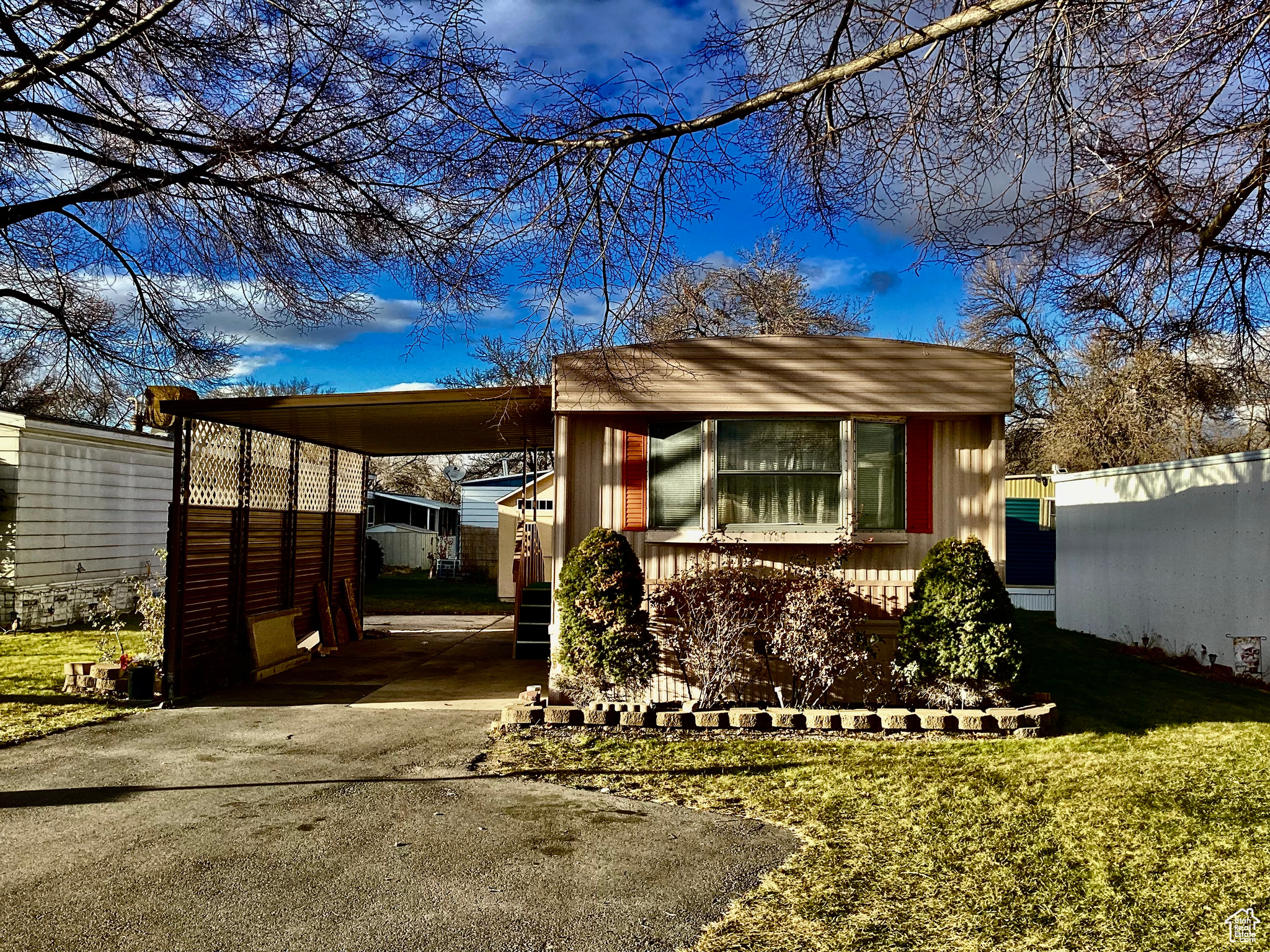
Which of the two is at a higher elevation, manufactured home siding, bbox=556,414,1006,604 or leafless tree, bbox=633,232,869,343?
leafless tree, bbox=633,232,869,343

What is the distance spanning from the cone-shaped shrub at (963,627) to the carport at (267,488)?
3.46 meters

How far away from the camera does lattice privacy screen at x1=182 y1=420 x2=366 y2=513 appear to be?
810 centimetres

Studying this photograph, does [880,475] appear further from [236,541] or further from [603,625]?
[236,541]

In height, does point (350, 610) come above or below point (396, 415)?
below

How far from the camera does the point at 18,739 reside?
245 inches

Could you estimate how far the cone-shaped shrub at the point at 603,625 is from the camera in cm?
667

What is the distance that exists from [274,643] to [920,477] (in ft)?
21.9

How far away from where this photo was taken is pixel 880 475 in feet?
24.0

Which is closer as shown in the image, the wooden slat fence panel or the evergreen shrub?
the evergreen shrub

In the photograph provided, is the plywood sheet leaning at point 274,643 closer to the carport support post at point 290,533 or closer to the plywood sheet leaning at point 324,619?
the carport support post at point 290,533

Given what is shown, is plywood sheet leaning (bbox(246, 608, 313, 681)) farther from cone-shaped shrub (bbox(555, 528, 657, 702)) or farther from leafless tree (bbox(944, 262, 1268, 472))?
leafless tree (bbox(944, 262, 1268, 472))

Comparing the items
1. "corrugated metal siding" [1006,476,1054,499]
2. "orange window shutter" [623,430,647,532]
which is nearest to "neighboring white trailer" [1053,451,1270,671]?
"corrugated metal siding" [1006,476,1054,499]

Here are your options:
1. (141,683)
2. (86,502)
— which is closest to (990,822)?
(141,683)

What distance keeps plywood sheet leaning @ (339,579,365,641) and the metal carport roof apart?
2.03 meters
